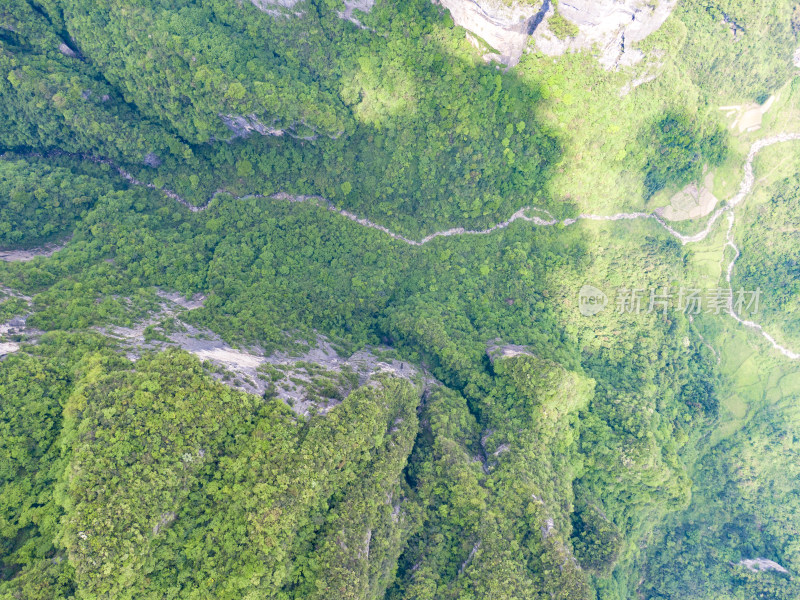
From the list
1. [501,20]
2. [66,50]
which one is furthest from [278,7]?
[501,20]

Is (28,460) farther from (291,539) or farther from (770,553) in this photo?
(770,553)

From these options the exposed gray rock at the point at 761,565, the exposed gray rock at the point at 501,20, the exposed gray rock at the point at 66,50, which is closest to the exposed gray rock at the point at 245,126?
the exposed gray rock at the point at 66,50

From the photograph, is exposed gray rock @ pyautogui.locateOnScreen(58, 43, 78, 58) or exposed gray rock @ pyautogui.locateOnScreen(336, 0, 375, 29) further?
exposed gray rock @ pyautogui.locateOnScreen(336, 0, 375, 29)

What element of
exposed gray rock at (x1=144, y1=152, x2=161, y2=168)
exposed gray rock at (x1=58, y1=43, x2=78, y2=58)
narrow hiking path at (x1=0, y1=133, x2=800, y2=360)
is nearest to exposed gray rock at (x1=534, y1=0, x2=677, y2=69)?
narrow hiking path at (x1=0, y1=133, x2=800, y2=360)

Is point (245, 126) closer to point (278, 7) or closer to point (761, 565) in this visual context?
point (278, 7)

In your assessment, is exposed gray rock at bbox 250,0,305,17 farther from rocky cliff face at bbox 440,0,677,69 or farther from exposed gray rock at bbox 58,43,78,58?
exposed gray rock at bbox 58,43,78,58

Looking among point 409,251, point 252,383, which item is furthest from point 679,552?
point 252,383
